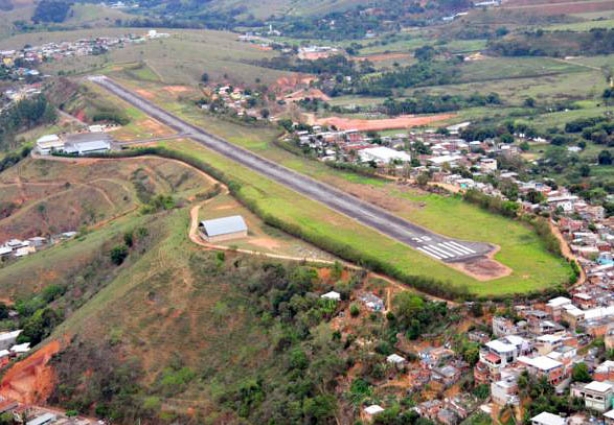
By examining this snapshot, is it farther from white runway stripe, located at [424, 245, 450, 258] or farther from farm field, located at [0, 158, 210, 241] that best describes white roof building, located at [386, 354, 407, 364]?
farm field, located at [0, 158, 210, 241]

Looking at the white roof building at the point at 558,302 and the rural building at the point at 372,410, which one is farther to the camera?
the white roof building at the point at 558,302

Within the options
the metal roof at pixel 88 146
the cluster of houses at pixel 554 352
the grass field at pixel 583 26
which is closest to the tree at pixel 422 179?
the cluster of houses at pixel 554 352

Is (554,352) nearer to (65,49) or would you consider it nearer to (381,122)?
(381,122)

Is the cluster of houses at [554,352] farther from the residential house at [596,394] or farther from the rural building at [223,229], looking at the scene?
the rural building at [223,229]

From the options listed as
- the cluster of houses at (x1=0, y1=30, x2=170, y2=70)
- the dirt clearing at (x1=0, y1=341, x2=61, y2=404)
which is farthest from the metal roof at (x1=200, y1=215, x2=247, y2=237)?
the cluster of houses at (x1=0, y1=30, x2=170, y2=70)

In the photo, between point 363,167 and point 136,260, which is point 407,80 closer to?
point 363,167
